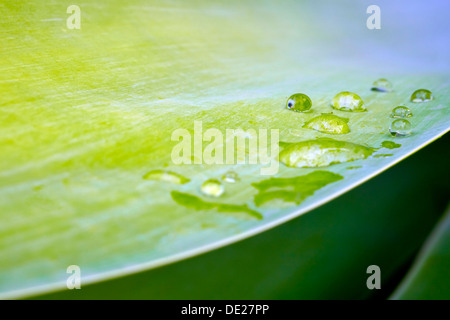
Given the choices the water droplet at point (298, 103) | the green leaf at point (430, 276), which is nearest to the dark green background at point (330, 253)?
the green leaf at point (430, 276)

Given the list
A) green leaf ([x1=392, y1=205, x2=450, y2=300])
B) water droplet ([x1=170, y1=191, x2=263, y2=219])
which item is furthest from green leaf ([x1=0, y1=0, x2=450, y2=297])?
green leaf ([x1=392, y1=205, x2=450, y2=300])

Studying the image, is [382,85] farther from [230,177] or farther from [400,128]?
[230,177]

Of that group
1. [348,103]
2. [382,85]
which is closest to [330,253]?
[348,103]

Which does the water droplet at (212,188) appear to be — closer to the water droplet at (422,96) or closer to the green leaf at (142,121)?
the green leaf at (142,121)

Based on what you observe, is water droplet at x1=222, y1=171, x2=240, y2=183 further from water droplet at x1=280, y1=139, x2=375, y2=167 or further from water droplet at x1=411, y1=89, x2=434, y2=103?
water droplet at x1=411, y1=89, x2=434, y2=103

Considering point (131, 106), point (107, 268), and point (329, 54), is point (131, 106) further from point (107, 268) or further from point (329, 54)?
point (329, 54)
